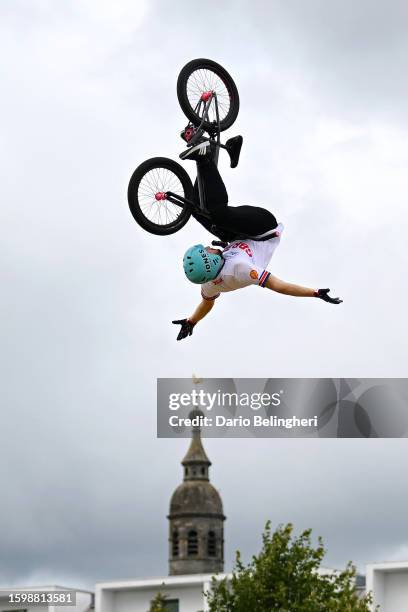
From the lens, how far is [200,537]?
177 meters

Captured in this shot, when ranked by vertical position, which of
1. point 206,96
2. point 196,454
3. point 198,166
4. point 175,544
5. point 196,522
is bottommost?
point 198,166

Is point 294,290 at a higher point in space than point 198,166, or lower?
lower

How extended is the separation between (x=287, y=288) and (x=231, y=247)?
3.90 ft

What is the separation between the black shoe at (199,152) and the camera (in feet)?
68.9

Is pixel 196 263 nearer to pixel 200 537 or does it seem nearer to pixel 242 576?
pixel 242 576

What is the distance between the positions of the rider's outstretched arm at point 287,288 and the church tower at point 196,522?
155m

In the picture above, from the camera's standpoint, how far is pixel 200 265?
21438mm

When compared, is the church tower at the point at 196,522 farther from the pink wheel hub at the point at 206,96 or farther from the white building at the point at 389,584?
the pink wheel hub at the point at 206,96

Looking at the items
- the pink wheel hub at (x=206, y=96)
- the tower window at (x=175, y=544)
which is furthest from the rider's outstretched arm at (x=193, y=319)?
the tower window at (x=175, y=544)

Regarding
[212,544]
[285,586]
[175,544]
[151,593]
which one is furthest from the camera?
[175,544]

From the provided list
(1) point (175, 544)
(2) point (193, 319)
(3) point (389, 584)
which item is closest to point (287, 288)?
(2) point (193, 319)

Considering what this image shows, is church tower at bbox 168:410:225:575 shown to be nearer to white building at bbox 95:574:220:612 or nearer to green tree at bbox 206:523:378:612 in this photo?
white building at bbox 95:574:220:612

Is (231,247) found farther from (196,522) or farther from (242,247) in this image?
(196,522)

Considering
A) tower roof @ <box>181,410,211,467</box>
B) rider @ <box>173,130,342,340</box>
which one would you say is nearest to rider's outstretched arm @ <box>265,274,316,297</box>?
rider @ <box>173,130,342,340</box>
